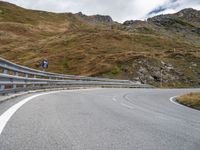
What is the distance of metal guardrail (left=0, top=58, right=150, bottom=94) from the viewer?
10.7 m

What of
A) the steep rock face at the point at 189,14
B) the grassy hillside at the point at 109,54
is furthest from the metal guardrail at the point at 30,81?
the steep rock face at the point at 189,14

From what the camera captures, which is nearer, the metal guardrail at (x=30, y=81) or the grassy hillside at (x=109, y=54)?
the metal guardrail at (x=30, y=81)

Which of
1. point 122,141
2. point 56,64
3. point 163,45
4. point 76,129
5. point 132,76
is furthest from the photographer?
point 163,45

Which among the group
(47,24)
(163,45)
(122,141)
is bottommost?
(122,141)

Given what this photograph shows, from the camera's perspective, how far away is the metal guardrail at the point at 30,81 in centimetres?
1069

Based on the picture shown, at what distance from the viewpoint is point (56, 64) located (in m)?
59.8

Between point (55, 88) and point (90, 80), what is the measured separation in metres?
11.3

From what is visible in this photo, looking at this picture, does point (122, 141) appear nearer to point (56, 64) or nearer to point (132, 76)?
point (132, 76)

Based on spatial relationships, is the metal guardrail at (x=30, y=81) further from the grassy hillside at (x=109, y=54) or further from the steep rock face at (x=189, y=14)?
the steep rock face at (x=189, y=14)

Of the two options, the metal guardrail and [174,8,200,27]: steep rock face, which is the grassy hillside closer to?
the metal guardrail

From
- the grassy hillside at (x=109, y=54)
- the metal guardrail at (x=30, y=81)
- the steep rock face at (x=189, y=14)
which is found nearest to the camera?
the metal guardrail at (x=30, y=81)

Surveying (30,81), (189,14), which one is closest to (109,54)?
(30,81)

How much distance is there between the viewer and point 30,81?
50.3ft

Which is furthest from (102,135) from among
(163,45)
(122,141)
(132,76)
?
(163,45)
